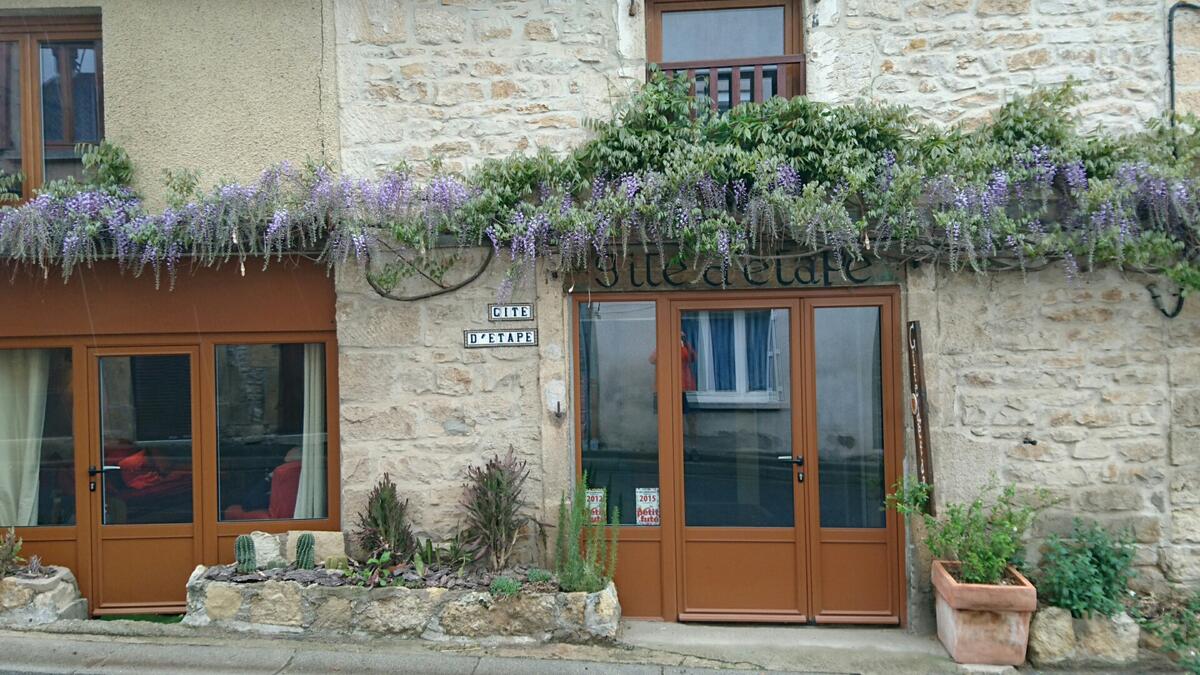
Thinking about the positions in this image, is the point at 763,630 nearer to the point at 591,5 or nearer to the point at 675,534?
the point at 675,534

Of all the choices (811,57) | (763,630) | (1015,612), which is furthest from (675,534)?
(811,57)

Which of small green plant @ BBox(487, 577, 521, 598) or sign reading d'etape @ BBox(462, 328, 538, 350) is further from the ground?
sign reading d'etape @ BBox(462, 328, 538, 350)

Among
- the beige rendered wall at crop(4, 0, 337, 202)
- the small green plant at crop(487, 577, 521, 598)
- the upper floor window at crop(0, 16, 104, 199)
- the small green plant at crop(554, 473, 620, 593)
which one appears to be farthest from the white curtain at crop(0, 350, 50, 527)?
the small green plant at crop(554, 473, 620, 593)

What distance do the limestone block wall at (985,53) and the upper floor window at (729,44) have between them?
22cm

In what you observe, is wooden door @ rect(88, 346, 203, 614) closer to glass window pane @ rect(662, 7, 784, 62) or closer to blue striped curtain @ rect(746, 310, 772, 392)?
blue striped curtain @ rect(746, 310, 772, 392)

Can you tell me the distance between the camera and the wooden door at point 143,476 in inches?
213

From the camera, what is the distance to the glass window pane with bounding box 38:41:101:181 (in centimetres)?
550

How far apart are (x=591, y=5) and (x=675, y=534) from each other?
11.5 feet

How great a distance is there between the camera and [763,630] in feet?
16.7

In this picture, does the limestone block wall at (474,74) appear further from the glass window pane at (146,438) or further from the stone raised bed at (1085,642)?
the stone raised bed at (1085,642)

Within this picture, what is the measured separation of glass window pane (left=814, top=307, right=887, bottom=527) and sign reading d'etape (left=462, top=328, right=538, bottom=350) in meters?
1.88

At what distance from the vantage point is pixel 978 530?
4.52 meters

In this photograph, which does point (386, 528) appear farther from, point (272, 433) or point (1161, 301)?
point (1161, 301)

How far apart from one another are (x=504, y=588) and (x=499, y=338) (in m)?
1.55
